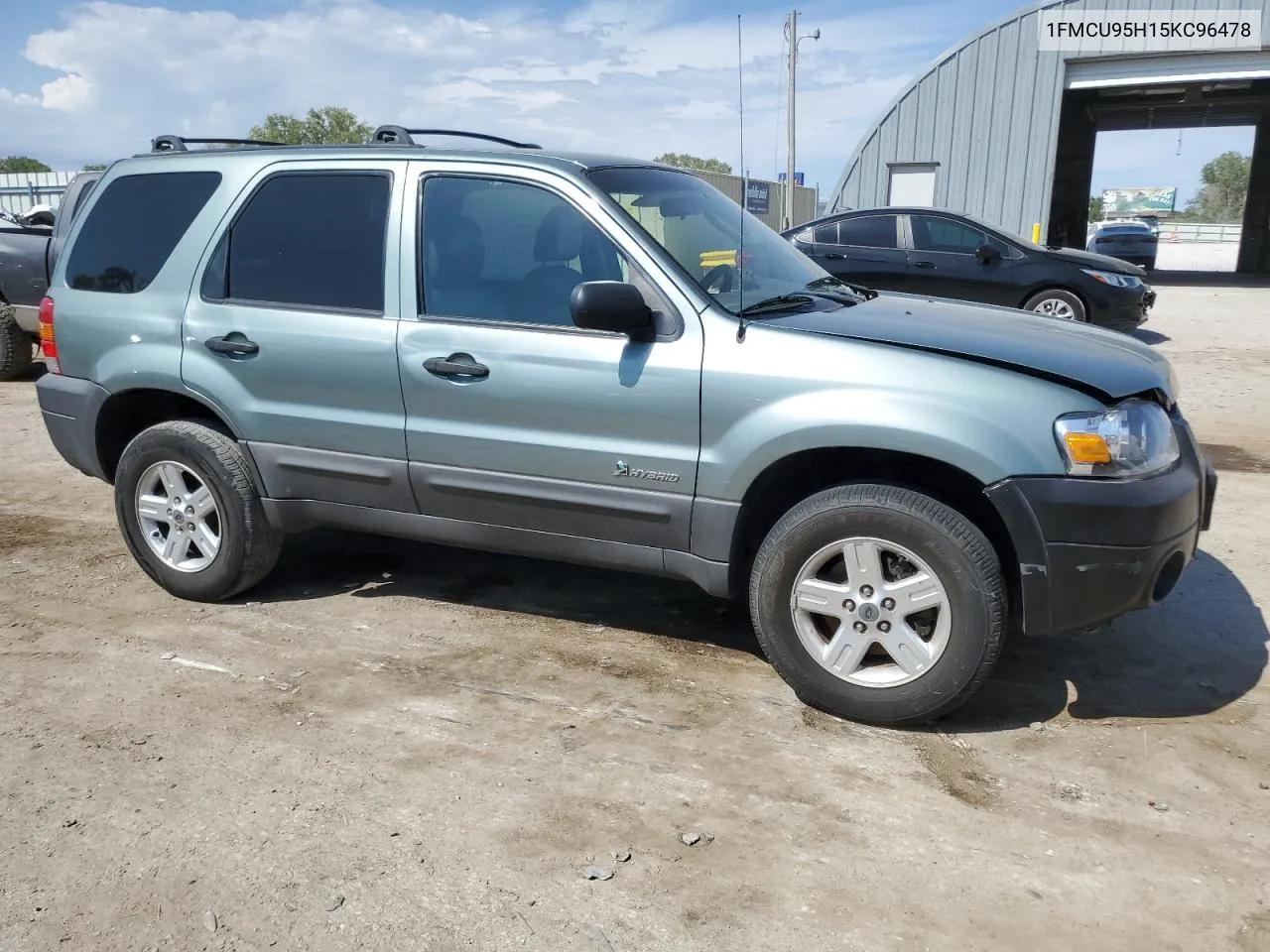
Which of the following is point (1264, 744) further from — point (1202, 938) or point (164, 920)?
point (164, 920)

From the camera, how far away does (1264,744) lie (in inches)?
129

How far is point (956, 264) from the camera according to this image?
11742 mm

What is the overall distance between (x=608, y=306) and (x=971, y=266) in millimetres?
9432

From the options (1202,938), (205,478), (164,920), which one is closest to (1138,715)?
(1202,938)

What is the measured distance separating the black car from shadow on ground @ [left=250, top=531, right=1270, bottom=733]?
7395mm

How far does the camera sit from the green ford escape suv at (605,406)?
10.3 ft

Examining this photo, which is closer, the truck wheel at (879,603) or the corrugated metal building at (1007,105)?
the truck wheel at (879,603)

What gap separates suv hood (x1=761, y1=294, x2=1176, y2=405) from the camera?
10.4 feet

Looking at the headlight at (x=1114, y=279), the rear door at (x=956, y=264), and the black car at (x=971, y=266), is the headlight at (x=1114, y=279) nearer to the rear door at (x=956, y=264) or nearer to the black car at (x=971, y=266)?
the black car at (x=971, y=266)

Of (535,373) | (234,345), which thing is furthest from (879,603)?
(234,345)

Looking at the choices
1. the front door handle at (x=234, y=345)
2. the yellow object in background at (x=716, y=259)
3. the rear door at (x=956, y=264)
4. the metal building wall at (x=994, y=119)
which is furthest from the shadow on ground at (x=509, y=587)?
the metal building wall at (x=994, y=119)

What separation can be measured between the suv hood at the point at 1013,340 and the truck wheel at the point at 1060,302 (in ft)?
26.9

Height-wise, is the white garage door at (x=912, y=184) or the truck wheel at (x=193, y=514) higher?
the white garage door at (x=912, y=184)

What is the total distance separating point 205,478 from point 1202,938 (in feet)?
12.5
